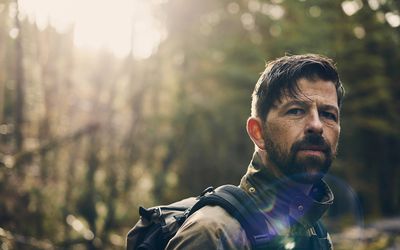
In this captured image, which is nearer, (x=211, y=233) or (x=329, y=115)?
(x=211, y=233)

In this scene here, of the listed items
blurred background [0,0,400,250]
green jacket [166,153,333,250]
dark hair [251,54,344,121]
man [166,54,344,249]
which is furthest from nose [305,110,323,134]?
blurred background [0,0,400,250]

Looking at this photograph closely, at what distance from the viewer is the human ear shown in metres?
2.18

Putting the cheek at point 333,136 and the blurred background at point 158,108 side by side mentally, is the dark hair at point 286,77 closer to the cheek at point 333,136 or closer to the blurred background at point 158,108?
the cheek at point 333,136

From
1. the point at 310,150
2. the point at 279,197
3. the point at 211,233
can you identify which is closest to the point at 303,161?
the point at 310,150

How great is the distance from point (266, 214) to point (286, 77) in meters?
0.60

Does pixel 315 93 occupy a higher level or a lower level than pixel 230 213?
higher

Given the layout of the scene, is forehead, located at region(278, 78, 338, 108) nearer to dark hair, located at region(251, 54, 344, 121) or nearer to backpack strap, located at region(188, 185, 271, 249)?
dark hair, located at region(251, 54, 344, 121)

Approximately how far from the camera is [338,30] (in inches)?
787

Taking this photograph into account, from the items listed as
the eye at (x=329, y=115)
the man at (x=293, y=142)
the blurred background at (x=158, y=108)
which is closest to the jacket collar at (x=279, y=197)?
the man at (x=293, y=142)

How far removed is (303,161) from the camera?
6.86 feet

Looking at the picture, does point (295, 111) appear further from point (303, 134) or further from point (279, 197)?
point (279, 197)

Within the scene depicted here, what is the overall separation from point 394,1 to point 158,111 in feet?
33.2

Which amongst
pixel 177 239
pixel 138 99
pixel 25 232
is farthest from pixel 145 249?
pixel 138 99

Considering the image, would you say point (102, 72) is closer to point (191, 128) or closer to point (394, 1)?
point (191, 128)
